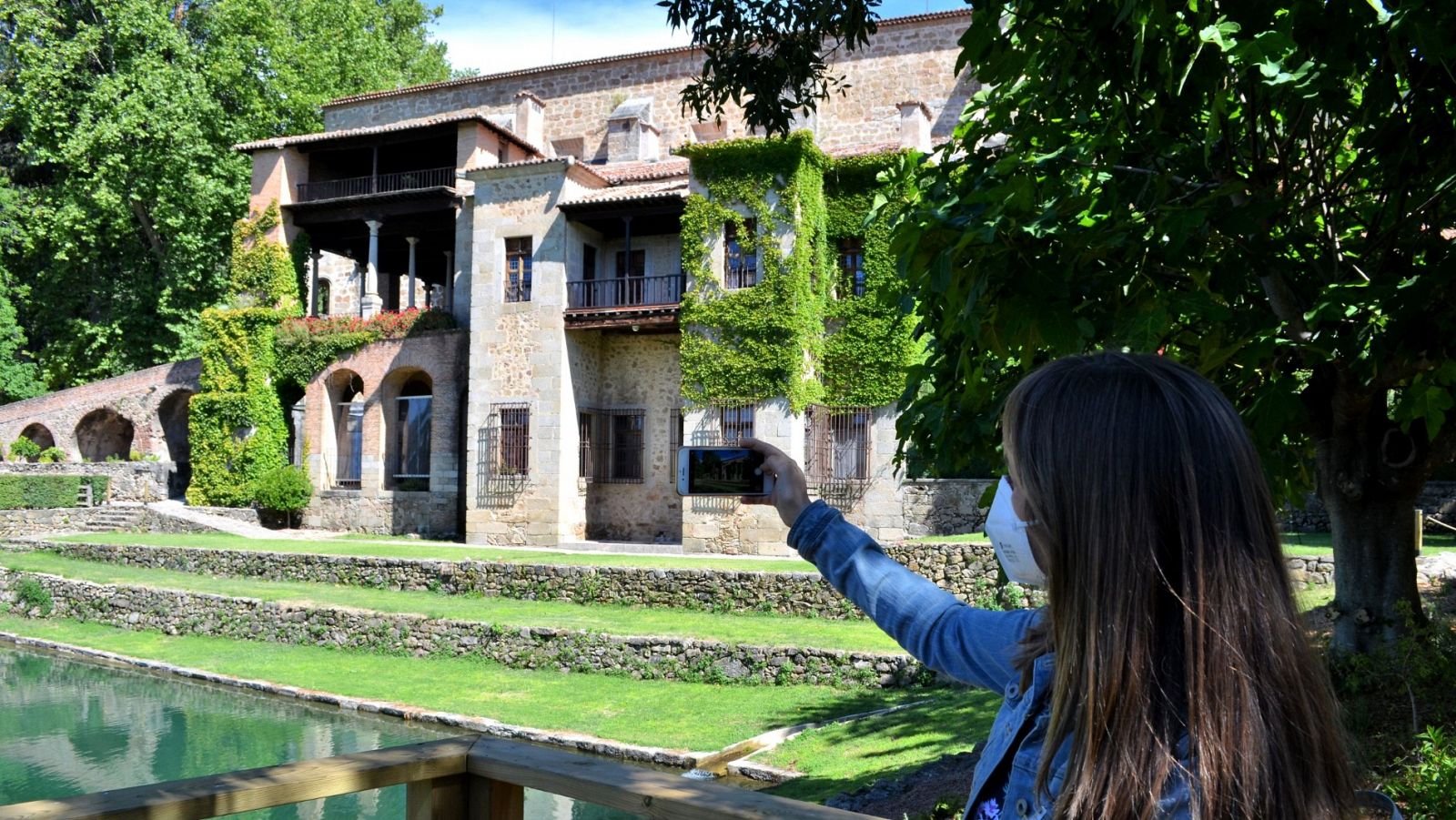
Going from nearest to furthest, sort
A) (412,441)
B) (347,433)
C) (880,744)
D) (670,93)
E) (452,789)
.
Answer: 1. (452,789)
2. (880,744)
3. (412,441)
4. (347,433)
5. (670,93)

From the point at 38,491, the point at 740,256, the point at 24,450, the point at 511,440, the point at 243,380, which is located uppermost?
the point at 740,256

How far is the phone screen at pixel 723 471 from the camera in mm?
1950

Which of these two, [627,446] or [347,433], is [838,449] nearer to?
[627,446]

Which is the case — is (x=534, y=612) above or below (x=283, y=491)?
below

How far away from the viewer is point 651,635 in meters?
14.0

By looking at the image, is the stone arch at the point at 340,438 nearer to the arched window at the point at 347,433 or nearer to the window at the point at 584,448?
the arched window at the point at 347,433

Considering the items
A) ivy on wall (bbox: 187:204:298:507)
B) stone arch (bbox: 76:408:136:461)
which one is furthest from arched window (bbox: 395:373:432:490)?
stone arch (bbox: 76:408:136:461)

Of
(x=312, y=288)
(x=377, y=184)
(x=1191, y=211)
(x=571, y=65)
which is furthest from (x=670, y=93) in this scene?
(x=1191, y=211)

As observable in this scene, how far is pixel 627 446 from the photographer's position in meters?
24.3

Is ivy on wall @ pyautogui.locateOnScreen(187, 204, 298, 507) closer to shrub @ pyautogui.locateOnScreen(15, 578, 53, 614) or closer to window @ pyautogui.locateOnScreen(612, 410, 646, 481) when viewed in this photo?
shrub @ pyautogui.locateOnScreen(15, 578, 53, 614)

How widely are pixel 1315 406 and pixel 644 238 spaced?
19.8m

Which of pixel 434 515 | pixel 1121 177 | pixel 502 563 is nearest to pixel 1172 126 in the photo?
pixel 1121 177

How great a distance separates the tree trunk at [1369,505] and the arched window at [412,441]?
2169 centimetres

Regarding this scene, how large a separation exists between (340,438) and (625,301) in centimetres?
824
